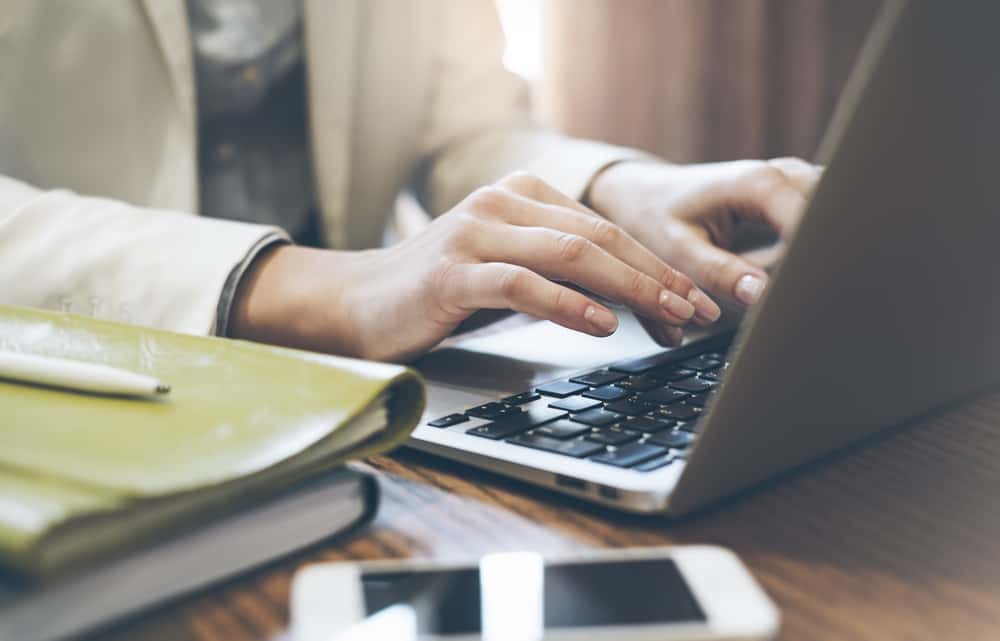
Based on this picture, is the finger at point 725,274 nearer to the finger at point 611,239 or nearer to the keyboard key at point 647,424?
the finger at point 611,239

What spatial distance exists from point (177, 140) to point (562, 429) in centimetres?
74

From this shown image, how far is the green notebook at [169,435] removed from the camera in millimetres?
252

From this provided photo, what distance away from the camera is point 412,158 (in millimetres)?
1251

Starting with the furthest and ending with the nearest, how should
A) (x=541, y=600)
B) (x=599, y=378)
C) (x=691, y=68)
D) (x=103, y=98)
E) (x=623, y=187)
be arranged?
(x=691, y=68) → (x=103, y=98) → (x=623, y=187) → (x=599, y=378) → (x=541, y=600)

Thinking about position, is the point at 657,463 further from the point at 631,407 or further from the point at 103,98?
the point at 103,98

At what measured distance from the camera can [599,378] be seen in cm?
47

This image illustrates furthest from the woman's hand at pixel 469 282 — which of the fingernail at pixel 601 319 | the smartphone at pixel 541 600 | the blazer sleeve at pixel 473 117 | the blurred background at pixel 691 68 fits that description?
the blurred background at pixel 691 68

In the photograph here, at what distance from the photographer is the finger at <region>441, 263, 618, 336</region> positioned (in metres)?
0.48

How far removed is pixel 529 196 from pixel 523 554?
0.34m

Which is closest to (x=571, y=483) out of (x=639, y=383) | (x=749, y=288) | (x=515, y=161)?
(x=639, y=383)

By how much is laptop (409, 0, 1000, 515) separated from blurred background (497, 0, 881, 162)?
62.1 inches

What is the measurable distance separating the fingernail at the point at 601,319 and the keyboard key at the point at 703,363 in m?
0.05

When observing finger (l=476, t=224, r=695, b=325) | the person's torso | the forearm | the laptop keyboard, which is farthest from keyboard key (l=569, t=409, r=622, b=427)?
the person's torso

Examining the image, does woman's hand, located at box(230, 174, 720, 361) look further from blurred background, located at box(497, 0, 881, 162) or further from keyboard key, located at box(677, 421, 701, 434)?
blurred background, located at box(497, 0, 881, 162)
